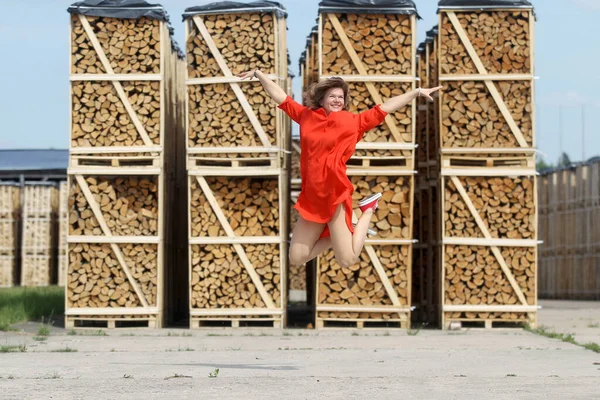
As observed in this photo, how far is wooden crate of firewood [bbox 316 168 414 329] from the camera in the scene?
595 inches

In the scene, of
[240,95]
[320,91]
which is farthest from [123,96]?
[320,91]

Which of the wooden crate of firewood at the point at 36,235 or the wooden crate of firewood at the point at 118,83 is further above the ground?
the wooden crate of firewood at the point at 118,83

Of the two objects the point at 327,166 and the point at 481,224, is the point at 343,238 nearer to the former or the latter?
the point at 327,166

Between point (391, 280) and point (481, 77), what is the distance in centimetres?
300

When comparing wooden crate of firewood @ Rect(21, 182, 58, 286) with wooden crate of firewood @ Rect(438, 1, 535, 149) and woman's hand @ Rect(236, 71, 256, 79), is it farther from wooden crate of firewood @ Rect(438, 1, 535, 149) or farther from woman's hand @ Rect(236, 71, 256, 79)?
woman's hand @ Rect(236, 71, 256, 79)

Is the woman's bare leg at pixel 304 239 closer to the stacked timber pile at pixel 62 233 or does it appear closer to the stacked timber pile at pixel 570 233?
the stacked timber pile at pixel 570 233

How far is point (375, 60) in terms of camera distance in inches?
595

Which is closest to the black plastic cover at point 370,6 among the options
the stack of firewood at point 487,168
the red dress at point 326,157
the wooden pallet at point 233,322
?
the stack of firewood at point 487,168

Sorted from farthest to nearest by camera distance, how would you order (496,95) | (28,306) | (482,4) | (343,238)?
1. (28,306)
2. (482,4)
3. (496,95)
4. (343,238)

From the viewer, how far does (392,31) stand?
15.2 m

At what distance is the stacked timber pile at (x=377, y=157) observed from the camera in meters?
15.0

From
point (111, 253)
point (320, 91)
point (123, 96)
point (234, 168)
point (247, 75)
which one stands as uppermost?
point (123, 96)

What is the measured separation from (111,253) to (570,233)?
599 inches

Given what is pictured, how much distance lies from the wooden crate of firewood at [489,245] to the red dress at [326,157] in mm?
6455
